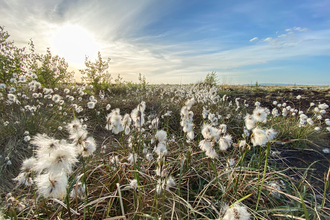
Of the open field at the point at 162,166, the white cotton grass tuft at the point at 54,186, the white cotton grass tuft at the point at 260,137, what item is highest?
the white cotton grass tuft at the point at 260,137

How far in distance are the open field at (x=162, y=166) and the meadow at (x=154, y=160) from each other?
0.04ft

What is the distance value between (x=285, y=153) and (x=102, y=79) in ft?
27.3

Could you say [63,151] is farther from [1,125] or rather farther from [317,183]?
[1,125]

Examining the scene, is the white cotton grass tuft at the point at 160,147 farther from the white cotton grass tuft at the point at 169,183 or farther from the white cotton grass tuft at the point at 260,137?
the white cotton grass tuft at the point at 260,137

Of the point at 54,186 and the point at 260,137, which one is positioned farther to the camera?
the point at 260,137

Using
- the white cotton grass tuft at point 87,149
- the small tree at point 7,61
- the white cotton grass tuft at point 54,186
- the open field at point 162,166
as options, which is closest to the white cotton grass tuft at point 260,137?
the open field at point 162,166

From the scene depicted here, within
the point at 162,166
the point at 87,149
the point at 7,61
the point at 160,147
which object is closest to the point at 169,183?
the point at 162,166

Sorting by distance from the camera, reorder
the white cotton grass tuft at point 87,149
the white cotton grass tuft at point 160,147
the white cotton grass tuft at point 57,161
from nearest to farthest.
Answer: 1. the white cotton grass tuft at point 57,161
2. the white cotton grass tuft at point 87,149
3. the white cotton grass tuft at point 160,147

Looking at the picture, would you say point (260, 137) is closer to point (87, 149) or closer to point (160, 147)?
point (160, 147)

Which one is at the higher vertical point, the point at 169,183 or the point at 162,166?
the point at 162,166

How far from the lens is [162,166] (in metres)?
1.41

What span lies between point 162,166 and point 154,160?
1.13 m

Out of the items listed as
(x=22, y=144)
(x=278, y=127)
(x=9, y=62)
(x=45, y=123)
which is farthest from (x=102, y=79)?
(x=278, y=127)

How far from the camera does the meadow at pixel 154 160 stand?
1311 millimetres
